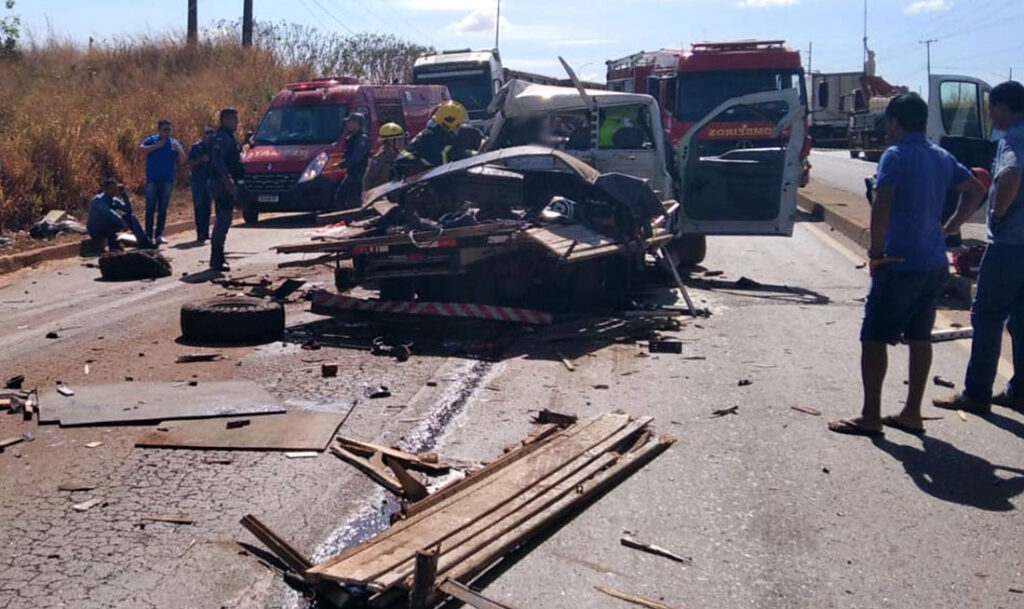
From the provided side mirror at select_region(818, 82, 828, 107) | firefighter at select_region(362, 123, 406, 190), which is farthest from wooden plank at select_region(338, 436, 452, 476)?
side mirror at select_region(818, 82, 828, 107)

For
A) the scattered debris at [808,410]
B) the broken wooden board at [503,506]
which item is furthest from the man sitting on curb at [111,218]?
the scattered debris at [808,410]

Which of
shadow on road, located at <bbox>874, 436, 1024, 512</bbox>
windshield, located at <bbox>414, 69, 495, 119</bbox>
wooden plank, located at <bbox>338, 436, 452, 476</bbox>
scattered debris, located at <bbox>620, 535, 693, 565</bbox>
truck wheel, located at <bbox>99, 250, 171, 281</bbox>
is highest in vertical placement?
windshield, located at <bbox>414, 69, 495, 119</bbox>

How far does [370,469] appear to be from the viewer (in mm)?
5965

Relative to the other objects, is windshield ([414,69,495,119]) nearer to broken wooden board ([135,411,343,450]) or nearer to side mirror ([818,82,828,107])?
side mirror ([818,82,828,107])

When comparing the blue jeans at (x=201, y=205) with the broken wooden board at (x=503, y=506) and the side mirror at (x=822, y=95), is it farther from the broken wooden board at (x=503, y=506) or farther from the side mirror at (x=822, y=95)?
the side mirror at (x=822, y=95)

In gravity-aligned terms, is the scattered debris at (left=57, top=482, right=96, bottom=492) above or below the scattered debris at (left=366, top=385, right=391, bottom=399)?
below

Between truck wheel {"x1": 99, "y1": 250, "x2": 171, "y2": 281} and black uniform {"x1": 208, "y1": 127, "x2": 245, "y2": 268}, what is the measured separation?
77 centimetres

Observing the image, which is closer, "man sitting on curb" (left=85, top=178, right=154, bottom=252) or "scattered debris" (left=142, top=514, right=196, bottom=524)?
"scattered debris" (left=142, top=514, right=196, bottom=524)

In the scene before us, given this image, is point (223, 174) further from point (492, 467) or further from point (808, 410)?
point (492, 467)

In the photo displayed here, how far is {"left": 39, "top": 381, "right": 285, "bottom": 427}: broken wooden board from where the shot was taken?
6973 millimetres

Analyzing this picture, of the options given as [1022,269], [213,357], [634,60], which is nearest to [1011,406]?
[1022,269]

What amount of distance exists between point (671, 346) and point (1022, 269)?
290cm

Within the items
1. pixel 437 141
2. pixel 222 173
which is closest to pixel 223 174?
pixel 222 173

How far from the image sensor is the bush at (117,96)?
19391 mm
